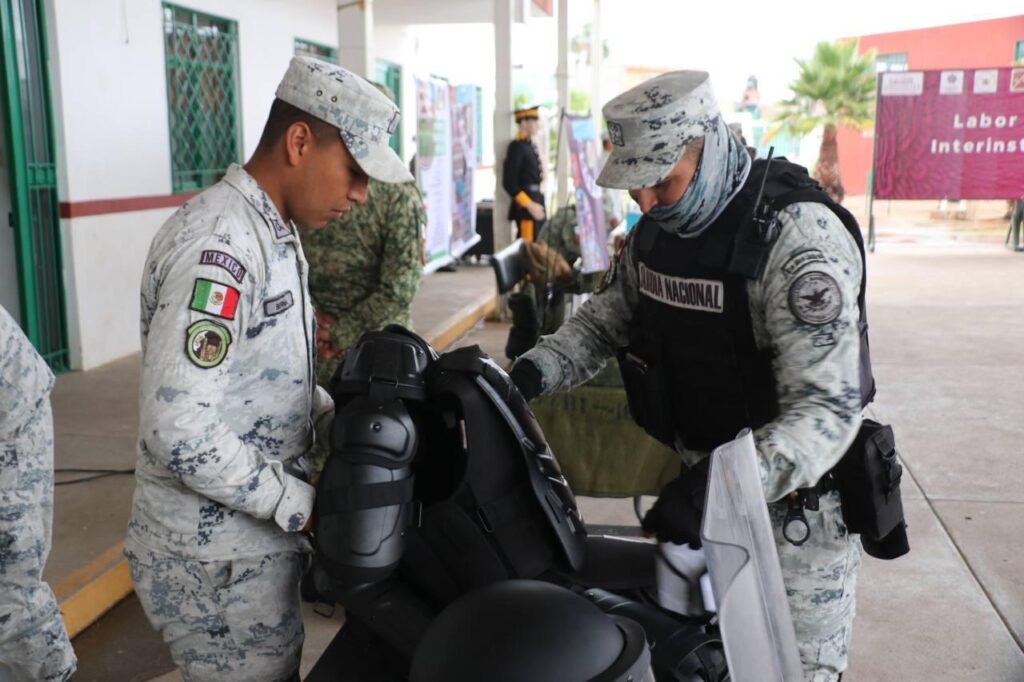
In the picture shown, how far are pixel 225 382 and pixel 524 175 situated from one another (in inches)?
313

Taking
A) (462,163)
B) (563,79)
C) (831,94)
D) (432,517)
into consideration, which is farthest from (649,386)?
(831,94)

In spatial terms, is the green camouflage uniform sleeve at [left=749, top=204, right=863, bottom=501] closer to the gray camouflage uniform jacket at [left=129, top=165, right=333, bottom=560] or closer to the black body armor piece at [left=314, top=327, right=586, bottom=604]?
the black body armor piece at [left=314, top=327, right=586, bottom=604]

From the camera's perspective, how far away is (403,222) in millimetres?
3406

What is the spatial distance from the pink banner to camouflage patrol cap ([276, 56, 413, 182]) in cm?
1288

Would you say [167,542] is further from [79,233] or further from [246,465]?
[79,233]

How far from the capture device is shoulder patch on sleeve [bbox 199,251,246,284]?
1530mm

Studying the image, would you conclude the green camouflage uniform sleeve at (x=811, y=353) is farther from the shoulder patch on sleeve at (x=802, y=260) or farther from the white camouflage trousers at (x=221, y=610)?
the white camouflage trousers at (x=221, y=610)

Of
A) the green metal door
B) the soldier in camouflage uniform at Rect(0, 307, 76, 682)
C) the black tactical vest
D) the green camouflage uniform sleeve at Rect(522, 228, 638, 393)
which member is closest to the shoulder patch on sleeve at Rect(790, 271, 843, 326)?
the black tactical vest

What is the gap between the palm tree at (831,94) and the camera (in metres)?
21.2

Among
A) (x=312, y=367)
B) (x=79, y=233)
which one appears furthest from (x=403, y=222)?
(x=79, y=233)

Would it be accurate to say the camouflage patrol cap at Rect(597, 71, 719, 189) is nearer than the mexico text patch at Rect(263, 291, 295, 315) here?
No

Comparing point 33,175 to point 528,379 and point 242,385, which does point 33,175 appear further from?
point 242,385

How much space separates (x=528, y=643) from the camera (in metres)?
1.20

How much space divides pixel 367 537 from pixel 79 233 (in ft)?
17.5
